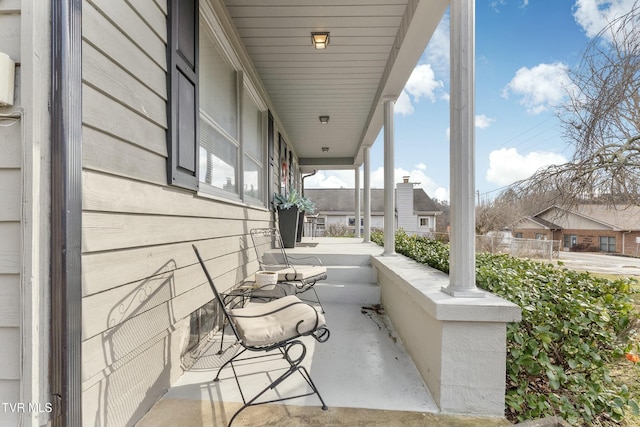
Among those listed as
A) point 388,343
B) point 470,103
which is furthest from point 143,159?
point 388,343

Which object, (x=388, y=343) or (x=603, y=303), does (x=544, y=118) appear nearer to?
(x=603, y=303)

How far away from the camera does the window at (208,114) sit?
1.82 m

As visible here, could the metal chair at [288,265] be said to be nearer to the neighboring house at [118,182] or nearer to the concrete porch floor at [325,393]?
the neighboring house at [118,182]

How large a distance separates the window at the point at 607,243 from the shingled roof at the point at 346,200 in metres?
10.4

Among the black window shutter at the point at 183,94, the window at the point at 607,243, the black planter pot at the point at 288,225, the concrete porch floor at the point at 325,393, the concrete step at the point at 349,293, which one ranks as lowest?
the window at the point at 607,243

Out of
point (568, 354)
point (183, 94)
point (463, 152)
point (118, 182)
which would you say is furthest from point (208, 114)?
point (568, 354)

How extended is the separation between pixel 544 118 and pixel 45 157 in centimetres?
671

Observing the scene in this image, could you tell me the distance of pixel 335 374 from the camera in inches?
79.2

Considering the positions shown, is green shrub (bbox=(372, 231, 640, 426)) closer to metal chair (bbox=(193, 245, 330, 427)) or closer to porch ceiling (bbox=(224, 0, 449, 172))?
metal chair (bbox=(193, 245, 330, 427))

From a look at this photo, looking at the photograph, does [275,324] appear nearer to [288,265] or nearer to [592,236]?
[288,265]

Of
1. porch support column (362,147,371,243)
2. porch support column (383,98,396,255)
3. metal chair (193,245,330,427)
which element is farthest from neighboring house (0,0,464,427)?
porch support column (362,147,371,243)

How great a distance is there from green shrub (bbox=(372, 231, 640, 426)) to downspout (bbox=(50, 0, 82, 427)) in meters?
2.02

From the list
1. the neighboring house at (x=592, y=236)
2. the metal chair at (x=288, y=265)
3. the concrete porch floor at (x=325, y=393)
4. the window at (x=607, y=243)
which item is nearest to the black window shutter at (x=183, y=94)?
the concrete porch floor at (x=325, y=393)

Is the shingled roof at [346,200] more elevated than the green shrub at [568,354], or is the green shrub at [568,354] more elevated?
the shingled roof at [346,200]
